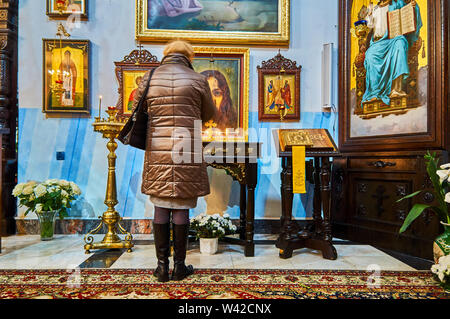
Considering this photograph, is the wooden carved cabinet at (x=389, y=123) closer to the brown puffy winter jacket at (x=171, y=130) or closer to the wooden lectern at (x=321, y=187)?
the wooden lectern at (x=321, y=187)

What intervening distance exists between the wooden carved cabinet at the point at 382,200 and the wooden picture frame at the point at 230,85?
1460mm

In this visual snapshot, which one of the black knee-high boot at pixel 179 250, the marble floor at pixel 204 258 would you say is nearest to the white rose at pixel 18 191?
the marble floor at pixel 204 258

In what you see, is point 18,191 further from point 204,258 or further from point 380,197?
point 380,197

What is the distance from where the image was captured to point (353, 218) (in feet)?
13.5

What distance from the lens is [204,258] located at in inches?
128

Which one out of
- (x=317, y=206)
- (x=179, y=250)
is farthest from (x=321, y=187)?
(x=179, y=250)

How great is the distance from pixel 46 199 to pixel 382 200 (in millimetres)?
4042

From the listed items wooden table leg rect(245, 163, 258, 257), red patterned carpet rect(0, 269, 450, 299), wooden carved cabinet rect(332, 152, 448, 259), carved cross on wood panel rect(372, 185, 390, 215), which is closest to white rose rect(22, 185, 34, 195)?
red patterned carpet rect(0, 269, 450, 299)

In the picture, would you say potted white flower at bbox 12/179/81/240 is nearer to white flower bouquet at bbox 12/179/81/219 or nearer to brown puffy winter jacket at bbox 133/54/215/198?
white flower bouquet at bbox 12/179/81/219

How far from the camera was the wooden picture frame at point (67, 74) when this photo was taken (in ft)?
14.1

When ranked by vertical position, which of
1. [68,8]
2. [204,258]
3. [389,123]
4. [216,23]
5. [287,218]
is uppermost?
[68,8]

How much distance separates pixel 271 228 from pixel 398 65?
2553 mm

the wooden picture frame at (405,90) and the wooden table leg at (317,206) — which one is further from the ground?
the wooden picture frame at (405,90)

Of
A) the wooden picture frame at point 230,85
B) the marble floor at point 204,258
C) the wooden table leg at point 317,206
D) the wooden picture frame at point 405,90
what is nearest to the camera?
the marble floor at point 204,258
